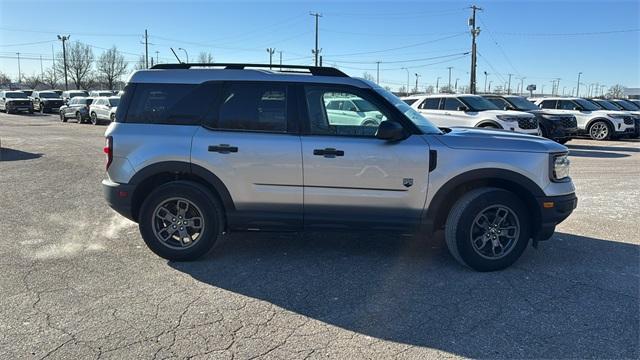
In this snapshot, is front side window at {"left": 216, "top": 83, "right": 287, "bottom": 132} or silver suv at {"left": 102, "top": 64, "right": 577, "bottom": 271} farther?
front side window at {"left": 216, "top": 83, "right": 287, "bottom": 132}

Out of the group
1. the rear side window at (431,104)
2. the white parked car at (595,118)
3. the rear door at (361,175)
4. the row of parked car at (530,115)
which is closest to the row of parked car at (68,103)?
the rear side window at (431,104)

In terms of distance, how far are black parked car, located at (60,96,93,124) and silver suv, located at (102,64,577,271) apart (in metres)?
28.5

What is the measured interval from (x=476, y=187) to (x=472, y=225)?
39 centimetres

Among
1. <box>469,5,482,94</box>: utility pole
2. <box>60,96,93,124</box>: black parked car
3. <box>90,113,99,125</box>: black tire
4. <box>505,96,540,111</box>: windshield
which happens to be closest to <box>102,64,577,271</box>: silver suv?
<box>505,96,540,111</box>: windshield

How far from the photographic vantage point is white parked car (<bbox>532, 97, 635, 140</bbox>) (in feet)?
64.5

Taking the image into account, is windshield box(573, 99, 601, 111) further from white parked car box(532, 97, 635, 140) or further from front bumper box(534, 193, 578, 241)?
front bumper box(534, 193, 578, 241)

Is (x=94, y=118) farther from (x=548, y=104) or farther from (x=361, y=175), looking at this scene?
(x=361, y=175)

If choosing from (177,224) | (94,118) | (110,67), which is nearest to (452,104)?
(177,224)

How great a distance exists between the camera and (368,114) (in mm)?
4840

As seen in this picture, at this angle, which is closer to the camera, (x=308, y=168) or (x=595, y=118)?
(x=308, y=168)

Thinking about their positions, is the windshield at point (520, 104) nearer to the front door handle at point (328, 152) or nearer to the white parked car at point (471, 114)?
the white parked car at point (471, 114)

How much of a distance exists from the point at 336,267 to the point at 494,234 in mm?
1559

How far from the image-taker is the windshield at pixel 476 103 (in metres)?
15.0

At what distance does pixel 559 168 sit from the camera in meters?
4.82
